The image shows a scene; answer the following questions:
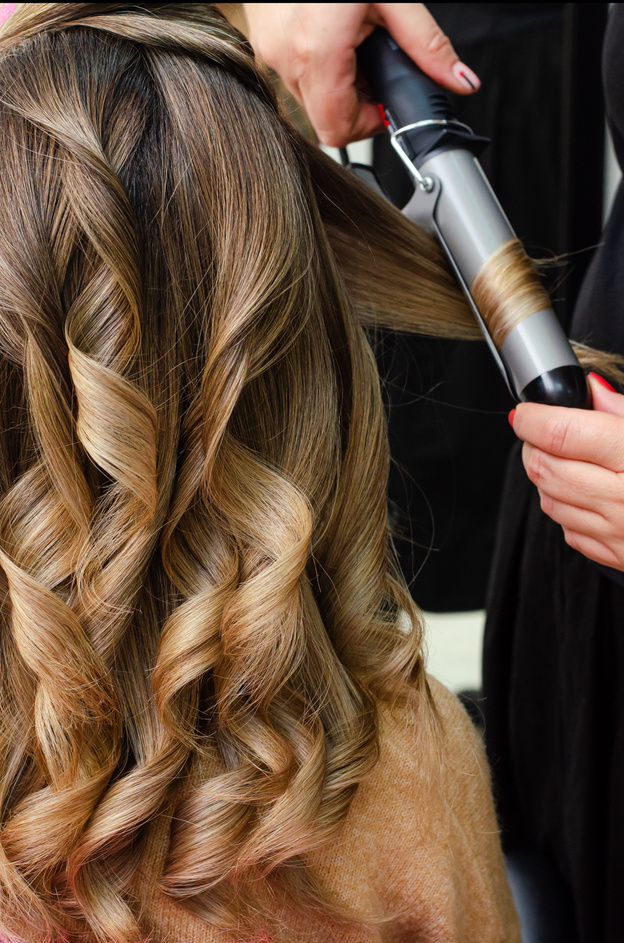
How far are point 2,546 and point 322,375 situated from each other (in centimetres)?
26

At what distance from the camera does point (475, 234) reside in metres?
0.60

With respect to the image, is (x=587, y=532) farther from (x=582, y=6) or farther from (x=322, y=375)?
(x=582, y=6)

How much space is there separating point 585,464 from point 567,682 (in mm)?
409

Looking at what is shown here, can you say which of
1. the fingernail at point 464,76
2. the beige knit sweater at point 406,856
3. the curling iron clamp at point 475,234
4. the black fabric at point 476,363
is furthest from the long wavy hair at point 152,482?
the black fabric at point 476,363

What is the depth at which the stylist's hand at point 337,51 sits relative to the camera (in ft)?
2.21

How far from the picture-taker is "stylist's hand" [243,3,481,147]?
0.67 meters

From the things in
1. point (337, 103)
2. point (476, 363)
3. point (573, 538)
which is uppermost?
point (337, 103)

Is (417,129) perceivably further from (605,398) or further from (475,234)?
(605,398)

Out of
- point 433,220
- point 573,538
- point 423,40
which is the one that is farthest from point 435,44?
point 573,538

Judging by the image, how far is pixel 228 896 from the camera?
54 cm

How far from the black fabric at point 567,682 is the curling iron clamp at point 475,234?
0.21 meters

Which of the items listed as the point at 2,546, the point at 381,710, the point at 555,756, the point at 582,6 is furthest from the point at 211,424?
the point at 582,6

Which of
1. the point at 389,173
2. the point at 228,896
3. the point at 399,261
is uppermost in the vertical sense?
the point at 389,173

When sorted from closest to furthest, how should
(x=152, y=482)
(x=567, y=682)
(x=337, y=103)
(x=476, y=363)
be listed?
(x=152, y=482) < (x=337, y=103) < (x=567, y=682) < (x=476, y=363)
